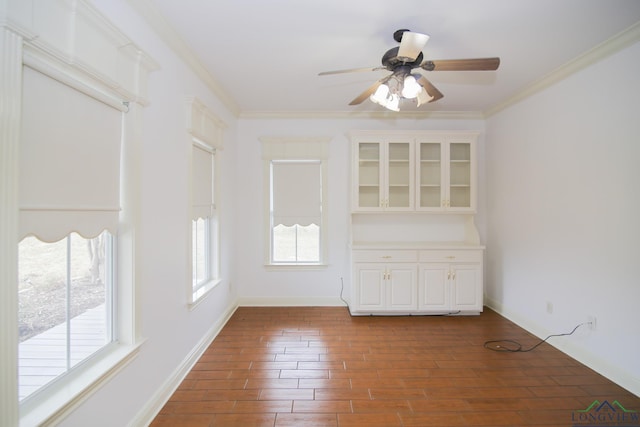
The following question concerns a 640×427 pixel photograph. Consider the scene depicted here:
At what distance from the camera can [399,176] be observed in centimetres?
397

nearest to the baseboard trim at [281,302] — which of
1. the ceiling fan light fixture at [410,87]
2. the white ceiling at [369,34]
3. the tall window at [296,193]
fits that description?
the tall window at [296,193]

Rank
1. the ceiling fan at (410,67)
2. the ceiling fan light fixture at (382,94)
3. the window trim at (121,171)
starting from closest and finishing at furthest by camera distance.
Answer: the window trim at (121,171) → the ceiling fan at (410,67) → the ceiling fan light fixture at (382,94)

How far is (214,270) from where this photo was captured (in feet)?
11.0

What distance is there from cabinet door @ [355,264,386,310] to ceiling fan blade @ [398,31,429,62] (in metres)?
2.48

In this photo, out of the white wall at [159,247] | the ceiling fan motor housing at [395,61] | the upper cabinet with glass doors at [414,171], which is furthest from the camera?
the upper cabinet with glass doors at [414,171]

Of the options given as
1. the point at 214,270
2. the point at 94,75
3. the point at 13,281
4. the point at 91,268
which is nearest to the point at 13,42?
the point at 94,75

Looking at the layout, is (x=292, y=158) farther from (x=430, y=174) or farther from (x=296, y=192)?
(x=430, y=174)

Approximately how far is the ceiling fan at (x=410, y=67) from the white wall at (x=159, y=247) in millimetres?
1157

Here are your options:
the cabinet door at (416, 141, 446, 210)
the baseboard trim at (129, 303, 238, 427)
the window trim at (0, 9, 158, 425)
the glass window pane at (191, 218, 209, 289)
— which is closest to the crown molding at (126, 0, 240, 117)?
the window trim at (0, 9, 158, 425)

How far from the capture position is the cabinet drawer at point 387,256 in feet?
12.3

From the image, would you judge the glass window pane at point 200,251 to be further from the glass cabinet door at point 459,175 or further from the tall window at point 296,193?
the glass cabinet door at point 459,175

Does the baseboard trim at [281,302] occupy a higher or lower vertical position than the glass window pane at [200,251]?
lower

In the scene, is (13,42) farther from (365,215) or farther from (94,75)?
(365,215)

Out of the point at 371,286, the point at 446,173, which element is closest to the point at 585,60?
the point at 446,173
